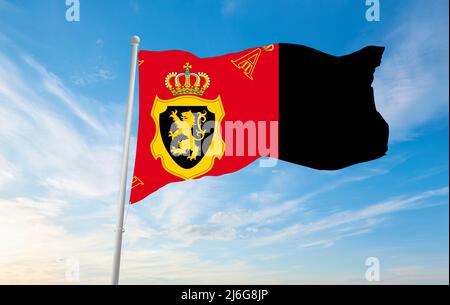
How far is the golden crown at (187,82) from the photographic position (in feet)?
48.0

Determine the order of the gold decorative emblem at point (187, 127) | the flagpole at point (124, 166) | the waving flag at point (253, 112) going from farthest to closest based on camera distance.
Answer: the waving flag at point (253, 112) → the gold decorative emblem at point (187, 127) → the flagpole at point (124, 166)

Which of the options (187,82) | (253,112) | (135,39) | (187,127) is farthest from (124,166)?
(253,112)

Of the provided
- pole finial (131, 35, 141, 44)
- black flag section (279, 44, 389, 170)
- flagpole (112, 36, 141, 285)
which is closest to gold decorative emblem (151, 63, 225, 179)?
flagpole (112, 36, 141, 285)

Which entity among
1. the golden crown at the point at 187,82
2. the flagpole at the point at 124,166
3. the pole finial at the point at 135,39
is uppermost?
the pole finial at the point at 135,39

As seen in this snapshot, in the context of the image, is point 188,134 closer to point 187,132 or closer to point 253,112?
point 187,132

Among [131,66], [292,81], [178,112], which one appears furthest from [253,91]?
[131,66]

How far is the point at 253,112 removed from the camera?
48.3ft

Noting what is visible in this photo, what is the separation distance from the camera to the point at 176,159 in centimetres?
1393

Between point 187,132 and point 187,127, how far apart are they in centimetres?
17

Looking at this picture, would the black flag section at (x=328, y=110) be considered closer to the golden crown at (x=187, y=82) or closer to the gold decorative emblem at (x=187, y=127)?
the gold decorative emblem at (x=187, y=127)

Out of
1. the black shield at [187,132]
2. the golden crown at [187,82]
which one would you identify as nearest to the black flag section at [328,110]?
the black shield at [187,132]

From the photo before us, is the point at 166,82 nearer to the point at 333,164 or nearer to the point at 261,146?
the point at 261,146

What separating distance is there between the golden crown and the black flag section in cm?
247

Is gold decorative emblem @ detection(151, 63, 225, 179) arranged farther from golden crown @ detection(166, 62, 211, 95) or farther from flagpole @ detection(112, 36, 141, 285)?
flagpole @ detection(112, 36, 141, 285)
